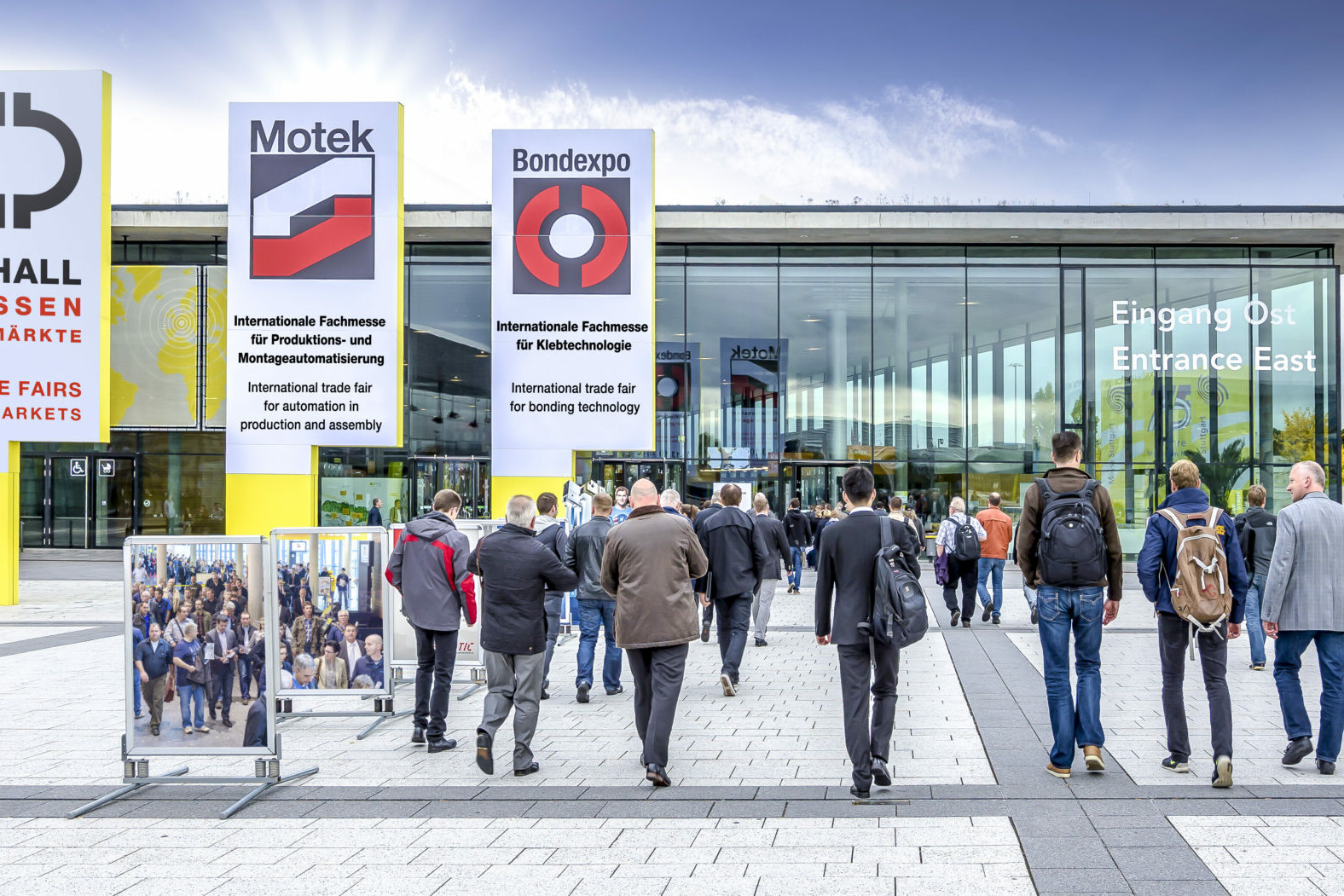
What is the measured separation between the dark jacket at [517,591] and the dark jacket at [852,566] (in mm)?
1628

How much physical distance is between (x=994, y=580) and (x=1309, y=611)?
8.75m

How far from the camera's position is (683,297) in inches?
1036

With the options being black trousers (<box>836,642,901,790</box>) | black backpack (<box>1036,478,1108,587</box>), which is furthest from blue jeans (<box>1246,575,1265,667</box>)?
black trousers (<box>836,642,901,790</box>)

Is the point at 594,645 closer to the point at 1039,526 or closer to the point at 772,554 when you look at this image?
the point at 772,554

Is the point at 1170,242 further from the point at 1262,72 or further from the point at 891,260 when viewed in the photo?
the point at 891,260

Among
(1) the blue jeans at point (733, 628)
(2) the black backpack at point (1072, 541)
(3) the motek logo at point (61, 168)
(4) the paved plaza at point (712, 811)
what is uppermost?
(3) the motek logo at point (61, 168)

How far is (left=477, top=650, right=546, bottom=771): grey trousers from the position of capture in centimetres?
671

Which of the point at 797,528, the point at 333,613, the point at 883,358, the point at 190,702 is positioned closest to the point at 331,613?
the point at 333,613

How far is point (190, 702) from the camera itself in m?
6.21

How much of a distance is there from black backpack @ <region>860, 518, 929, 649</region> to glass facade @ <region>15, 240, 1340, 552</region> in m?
19.3

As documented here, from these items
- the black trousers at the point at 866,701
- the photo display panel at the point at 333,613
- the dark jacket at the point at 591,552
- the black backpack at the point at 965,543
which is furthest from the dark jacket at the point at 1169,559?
the black backpack at the point at 965,543

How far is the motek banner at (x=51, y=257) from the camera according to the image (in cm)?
1784

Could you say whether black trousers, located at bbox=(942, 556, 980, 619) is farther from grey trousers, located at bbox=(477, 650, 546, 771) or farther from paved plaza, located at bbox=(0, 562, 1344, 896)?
grey trousers, located at bbox=(477, 650, 546, 771)

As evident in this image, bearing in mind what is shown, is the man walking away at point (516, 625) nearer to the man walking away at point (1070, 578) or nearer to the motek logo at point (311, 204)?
the man walking away at point (1070, 578)
